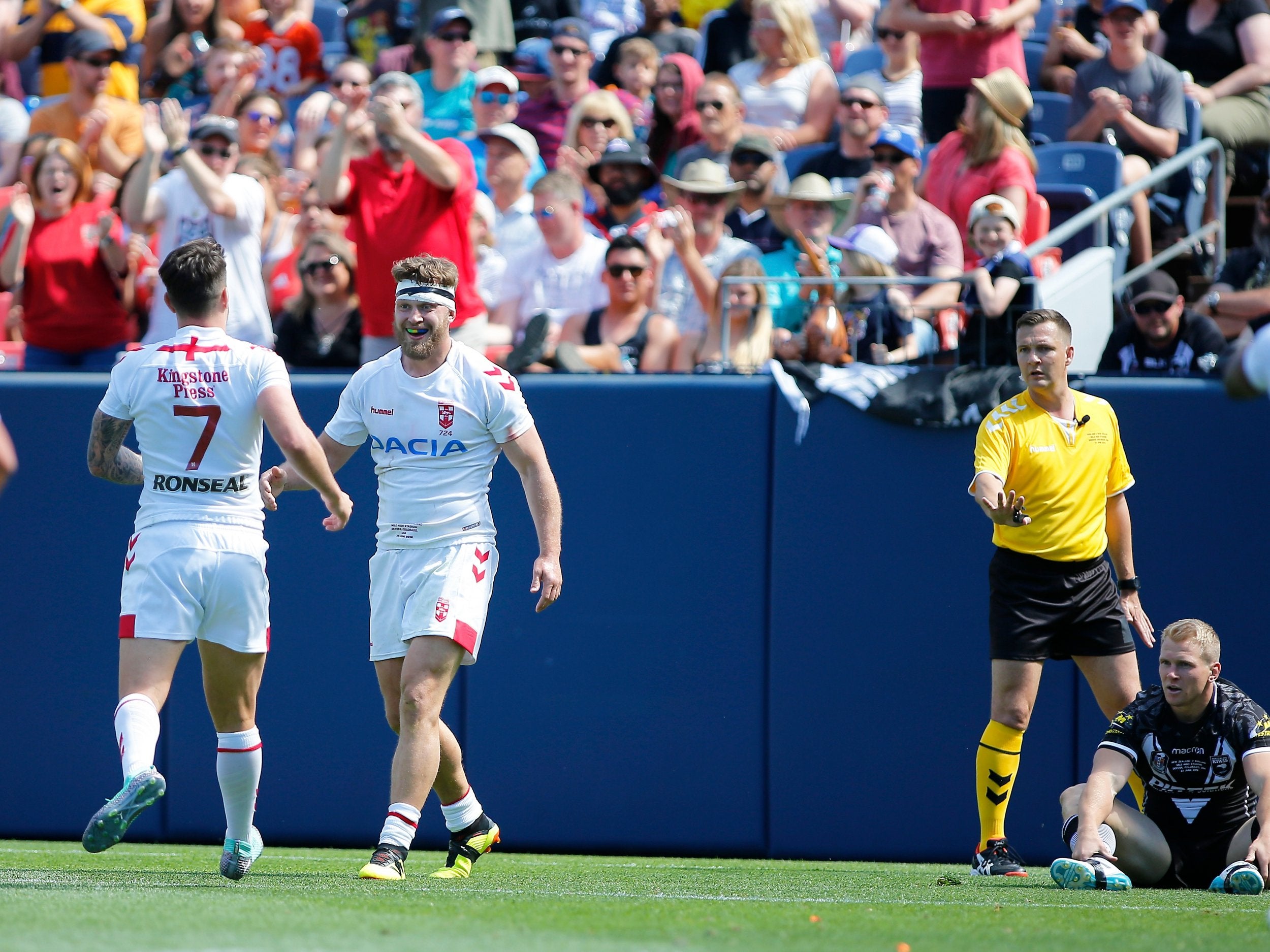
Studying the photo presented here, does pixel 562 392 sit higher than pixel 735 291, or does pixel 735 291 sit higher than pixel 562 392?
pixel 735 291

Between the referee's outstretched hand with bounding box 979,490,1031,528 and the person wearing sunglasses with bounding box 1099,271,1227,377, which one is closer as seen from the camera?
the referee's outstretched hand with bounding box 979,490,1031,528

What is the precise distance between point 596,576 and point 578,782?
103 cm

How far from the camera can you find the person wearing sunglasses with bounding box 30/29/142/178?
421 inches

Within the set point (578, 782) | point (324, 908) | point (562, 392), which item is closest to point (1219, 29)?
point (562, 392)

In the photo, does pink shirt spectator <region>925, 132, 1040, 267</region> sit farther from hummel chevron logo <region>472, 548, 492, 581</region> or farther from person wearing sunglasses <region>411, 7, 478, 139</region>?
hummel chevron logo <region>472, 548, 492, 581</region>

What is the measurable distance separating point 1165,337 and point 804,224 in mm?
2132

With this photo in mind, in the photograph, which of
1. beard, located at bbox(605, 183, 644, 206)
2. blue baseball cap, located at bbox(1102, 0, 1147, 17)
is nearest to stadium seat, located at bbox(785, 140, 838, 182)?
beard, located at bbox(605, 183, 644, 206)

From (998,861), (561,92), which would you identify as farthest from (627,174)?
(998,861)

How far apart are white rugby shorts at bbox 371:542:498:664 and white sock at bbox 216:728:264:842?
0.54m

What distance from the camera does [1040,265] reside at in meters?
8.68

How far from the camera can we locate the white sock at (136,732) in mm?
5086

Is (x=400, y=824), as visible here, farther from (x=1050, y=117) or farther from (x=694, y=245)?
(x=1050, y=117)

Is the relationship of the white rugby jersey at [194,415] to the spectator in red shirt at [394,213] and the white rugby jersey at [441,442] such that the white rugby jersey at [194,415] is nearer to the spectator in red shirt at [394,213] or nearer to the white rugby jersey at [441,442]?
the white rugby jersey at [441,442]

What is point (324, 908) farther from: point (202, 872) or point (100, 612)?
point (100, 612)
